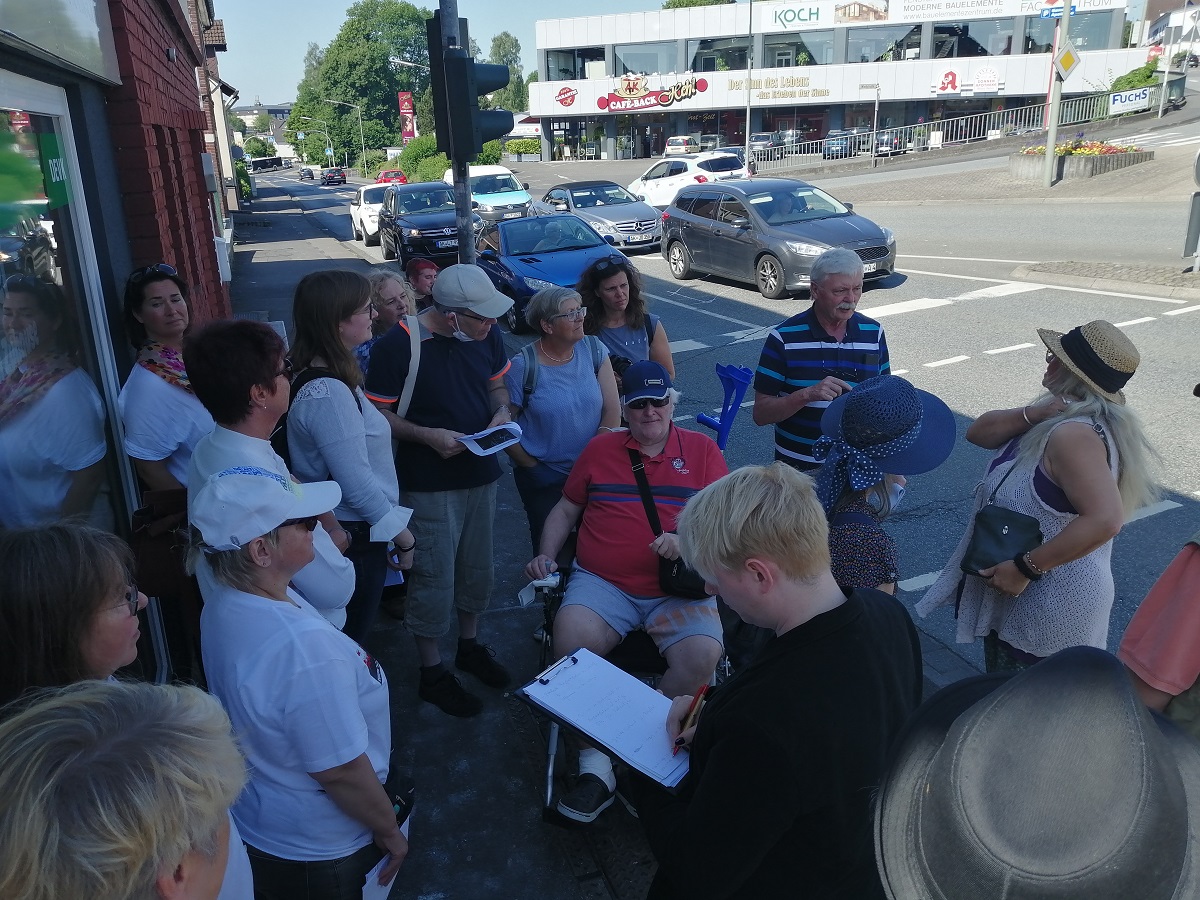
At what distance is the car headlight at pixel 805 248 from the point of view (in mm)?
12648

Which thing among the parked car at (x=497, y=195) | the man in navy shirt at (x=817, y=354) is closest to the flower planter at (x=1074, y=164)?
the parked car at (x=497, y=195)

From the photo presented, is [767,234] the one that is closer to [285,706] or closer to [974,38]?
[285,706]

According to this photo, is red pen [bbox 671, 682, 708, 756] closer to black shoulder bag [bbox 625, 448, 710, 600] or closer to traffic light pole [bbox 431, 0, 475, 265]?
black shoulder bag [bbox 625, 448, 710, 600]

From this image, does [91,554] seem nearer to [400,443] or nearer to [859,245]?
[400,443]

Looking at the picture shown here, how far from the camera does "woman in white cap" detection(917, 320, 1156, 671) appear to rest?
2715mm

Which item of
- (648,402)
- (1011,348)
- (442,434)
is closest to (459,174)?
(442,434)

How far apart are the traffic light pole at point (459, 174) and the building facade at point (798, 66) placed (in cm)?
4070

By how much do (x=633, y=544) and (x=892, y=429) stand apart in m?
1.15

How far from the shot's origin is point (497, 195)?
2181 cm

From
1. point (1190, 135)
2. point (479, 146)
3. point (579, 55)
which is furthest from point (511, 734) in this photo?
point (579, 55)

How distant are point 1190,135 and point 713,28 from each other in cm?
3123

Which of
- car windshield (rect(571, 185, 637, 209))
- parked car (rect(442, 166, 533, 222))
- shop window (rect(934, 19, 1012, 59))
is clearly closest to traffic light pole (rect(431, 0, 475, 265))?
car windshield (rect(571, 185, 637, 209))

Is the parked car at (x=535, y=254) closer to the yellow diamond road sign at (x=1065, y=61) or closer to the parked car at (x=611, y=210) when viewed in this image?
the parked car at (x=611, y=210)

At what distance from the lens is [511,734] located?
150 inches
